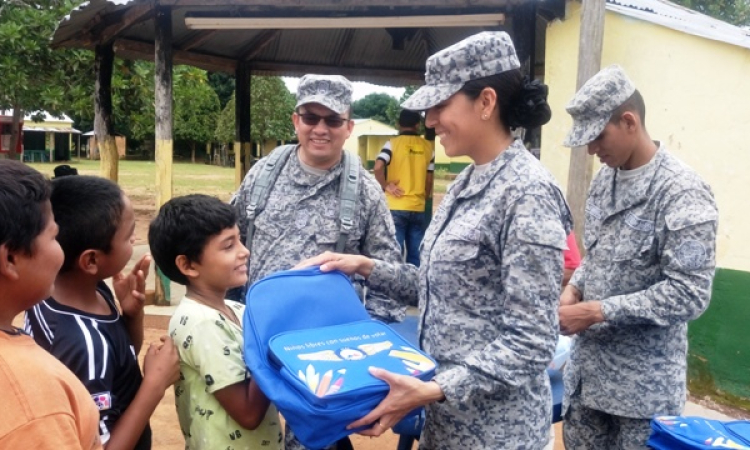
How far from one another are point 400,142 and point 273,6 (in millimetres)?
2107

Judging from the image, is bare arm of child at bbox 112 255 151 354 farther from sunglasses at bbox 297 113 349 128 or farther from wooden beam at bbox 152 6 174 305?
wooden beam at bbox 152 6 174 305

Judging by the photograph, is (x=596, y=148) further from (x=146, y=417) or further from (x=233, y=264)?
(x=146, y=417)

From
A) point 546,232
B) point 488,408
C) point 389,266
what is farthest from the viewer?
point 389,266

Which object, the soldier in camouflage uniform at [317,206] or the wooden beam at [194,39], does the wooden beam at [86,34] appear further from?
the soldier in camouflage uniform at [317,206]

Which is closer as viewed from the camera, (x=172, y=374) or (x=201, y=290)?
(x=172, y=374)

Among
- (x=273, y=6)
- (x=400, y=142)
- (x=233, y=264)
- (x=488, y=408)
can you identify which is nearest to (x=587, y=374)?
(x=488, y=408)

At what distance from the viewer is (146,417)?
69.1 inches

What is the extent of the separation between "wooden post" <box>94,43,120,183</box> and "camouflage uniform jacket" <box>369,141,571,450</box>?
6.11 m

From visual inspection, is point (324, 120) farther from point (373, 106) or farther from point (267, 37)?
point (373, 106)

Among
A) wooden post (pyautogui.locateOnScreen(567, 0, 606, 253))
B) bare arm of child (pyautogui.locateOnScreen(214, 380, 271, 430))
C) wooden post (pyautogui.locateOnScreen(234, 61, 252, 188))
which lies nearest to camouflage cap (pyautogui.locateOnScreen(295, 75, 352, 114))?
bare arm of child (pyautogui.locateOnScreen(214, 380, 271, 430))

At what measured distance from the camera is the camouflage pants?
2295mm

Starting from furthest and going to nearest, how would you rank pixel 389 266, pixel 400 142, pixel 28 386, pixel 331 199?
1. pixel 400 142
2. pixel 331 199
3. pixel 389 266
4. pixel 28 386

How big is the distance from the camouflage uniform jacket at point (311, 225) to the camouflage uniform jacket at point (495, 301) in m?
0.66

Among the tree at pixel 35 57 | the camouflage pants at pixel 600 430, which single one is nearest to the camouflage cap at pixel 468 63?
the camouflage pants at pixel 600 430
